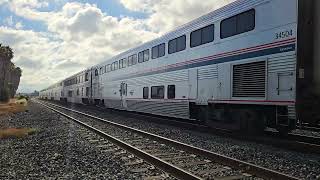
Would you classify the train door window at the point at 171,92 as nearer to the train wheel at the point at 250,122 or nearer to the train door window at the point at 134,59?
the train wheel at the point at 250,122

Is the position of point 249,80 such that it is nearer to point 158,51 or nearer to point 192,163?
point 192,163

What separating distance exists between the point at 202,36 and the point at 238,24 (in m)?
2.53

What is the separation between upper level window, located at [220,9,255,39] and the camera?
12.6 metres

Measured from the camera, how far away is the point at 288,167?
28.0 feet

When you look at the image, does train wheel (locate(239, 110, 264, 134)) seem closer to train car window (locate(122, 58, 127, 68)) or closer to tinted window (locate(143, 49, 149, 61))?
tinted window (locate(143, 49, 149, 61))

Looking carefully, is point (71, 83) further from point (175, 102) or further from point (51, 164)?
point (51, 164)

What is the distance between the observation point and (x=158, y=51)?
20.7 m

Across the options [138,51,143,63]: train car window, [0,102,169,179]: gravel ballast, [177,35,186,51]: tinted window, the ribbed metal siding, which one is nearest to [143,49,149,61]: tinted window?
[138,51,143,63]: train car window

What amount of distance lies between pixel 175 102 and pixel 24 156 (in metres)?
8.65

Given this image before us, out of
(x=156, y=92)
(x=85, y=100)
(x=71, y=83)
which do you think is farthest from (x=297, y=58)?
(x=71, y=83)

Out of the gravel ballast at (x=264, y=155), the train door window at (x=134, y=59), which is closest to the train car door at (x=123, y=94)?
the train door window at (x=134, y=59)

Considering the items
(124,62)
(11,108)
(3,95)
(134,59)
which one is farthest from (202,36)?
(3,95)

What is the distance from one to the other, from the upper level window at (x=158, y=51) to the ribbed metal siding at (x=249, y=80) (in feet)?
23.9

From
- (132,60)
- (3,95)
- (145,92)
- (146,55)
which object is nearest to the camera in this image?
(145,92)
